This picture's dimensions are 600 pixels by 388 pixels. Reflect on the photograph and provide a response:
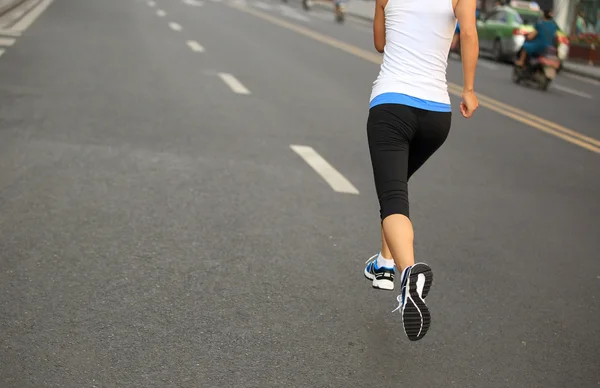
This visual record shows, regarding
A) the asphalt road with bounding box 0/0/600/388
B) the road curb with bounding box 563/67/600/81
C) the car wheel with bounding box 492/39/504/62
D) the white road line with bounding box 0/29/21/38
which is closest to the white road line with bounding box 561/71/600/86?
the road curb with bounding box 563/67/600/81

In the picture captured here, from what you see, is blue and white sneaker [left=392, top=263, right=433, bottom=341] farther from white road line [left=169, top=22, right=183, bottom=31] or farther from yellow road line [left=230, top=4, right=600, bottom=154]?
white road line [left=169, top=22, right=183, bottom=31]

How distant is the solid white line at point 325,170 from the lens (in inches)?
314

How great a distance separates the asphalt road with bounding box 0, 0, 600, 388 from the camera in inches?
165

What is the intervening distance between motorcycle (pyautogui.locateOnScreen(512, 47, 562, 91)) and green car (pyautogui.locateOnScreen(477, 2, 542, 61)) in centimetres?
630

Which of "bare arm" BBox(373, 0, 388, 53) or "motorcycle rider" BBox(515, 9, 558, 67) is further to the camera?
"motorcycle rider" BBox(515, 9, 558, 67)

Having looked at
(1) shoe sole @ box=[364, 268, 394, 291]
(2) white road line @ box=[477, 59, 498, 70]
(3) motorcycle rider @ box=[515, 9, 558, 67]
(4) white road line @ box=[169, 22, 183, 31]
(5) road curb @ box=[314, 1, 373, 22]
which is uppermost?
(1) shoe sole @ box=[364, 268, 394, 291]

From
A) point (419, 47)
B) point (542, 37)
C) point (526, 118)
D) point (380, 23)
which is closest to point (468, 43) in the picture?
point (419, 47)

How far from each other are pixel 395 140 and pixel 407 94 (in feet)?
0.70

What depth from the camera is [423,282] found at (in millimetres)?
4004

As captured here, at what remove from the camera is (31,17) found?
22016mm

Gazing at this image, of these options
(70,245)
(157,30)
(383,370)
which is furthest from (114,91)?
(157,30)

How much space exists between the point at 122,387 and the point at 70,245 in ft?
6.72

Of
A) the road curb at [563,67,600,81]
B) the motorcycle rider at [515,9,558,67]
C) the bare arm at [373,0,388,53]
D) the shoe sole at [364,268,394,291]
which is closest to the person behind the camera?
the bare arm at [373,0,388,53]

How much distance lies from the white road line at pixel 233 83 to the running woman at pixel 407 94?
9.06m
